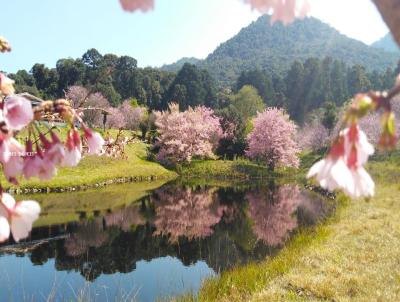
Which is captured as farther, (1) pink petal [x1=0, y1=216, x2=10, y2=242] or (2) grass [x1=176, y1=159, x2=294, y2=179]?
(2) grass [x1=176, y1=159, x2=294, y2=179]

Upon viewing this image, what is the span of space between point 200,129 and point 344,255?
30.9 m

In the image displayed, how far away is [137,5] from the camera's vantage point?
114cm

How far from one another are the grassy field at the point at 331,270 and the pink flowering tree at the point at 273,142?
23.0 m

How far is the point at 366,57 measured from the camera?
184m

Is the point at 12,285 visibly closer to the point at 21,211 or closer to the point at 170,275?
→ the point at 170,275

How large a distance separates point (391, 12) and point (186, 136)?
3964 cm

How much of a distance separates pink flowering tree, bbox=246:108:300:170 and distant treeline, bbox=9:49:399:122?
32258mm

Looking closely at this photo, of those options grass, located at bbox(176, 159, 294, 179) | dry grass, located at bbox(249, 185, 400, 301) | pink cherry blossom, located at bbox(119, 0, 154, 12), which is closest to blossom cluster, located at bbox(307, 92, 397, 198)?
pink cherry blossom, located at bbox(119, 0, 154, 12)

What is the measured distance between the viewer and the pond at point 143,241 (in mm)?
11422

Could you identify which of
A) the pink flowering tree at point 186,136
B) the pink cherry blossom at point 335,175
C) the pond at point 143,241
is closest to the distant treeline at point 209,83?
the pink flowering tree at point 186,136

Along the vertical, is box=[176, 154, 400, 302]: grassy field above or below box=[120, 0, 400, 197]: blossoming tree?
below

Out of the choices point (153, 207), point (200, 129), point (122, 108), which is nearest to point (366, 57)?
point (122, 108)

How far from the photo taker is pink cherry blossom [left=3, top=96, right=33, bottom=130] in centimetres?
131

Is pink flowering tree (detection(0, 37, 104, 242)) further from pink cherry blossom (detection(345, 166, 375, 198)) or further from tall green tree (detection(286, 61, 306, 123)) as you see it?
tall green tree (detection(286, 61, 306, 123))
